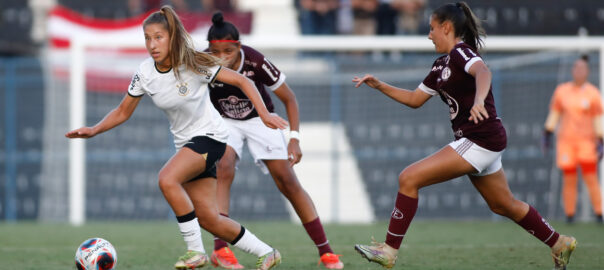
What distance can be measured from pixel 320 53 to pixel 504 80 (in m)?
3.13

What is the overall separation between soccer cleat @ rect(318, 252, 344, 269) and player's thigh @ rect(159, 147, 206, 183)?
4.46ft

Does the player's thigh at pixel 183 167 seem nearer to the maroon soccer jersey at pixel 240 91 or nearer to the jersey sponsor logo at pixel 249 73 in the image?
the maroon soccer jersey at pixel 240 91

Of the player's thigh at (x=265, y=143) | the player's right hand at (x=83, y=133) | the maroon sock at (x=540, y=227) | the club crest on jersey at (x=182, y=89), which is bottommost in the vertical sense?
the maroon sock at (x=540, y=227)

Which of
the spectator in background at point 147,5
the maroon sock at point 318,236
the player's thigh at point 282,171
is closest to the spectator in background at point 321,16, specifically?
the spectator in background at point 147,5

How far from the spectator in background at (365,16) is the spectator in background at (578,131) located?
13.8 ft

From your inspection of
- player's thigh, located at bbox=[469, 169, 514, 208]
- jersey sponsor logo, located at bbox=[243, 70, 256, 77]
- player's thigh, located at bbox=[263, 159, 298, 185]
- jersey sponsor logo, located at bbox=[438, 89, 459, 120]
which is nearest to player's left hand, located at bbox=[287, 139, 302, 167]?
player's thigh, located at bbox=[263, 159, 298, 185]

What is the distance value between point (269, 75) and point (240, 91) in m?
0.30

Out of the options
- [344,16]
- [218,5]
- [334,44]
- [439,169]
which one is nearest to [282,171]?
[439,169]

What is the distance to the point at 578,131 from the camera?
11484mm

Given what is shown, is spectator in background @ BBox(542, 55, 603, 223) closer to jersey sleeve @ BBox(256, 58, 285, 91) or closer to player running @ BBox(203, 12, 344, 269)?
player running @ BBox(203, 12, 344, 269)

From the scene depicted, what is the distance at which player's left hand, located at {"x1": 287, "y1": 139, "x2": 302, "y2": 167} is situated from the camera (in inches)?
251

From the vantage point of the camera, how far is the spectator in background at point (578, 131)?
11305mm

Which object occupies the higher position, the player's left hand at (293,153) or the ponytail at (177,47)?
the ponytail at (177,47)

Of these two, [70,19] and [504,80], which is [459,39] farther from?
[70,19]
